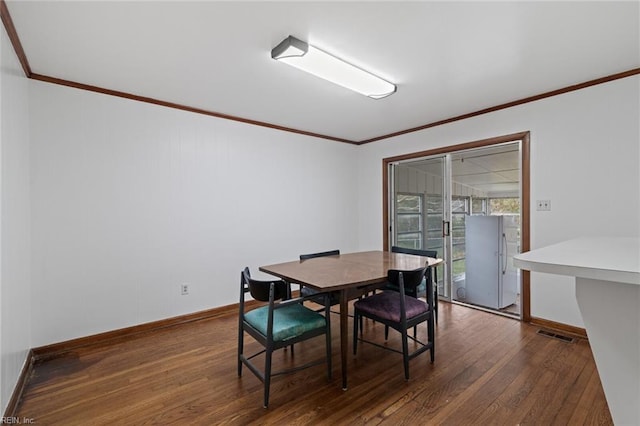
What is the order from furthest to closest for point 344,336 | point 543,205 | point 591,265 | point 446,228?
point 446,228 < point 543,205 < point 344,336 < point 591,265

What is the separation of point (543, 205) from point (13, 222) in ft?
14.6

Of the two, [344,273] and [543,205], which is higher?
[543,205]

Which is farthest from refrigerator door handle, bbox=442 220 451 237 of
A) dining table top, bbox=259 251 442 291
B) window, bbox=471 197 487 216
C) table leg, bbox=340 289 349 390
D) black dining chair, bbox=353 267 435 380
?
table leg, bbox=340 289 349 390

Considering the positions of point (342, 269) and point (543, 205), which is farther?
point (543, 205)

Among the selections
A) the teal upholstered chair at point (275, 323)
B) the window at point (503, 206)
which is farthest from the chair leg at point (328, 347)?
the window at point (503, 206)

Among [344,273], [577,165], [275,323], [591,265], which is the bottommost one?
[275,323]

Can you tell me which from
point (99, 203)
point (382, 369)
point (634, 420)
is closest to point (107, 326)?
point (99, 203)

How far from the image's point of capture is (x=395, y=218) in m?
4.68

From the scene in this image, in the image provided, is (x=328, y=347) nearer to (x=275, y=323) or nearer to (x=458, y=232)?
(x=275, y=323)

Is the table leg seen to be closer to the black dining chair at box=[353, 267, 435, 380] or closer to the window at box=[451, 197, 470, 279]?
the black dining chair at box=[353, 267, 435, 380]

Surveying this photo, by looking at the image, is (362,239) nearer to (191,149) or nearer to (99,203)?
(191,149)

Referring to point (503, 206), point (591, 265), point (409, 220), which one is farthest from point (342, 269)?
point (503, 206)

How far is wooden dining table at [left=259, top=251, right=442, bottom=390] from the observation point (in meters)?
2.00

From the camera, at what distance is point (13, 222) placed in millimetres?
1921
